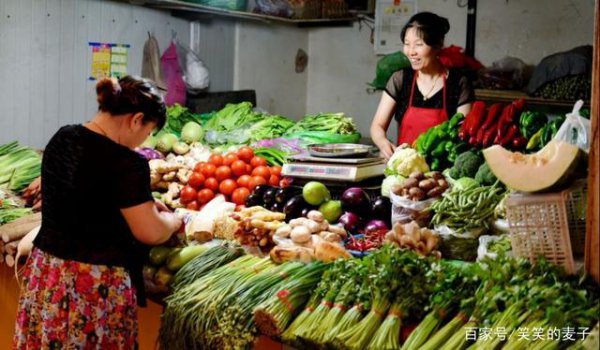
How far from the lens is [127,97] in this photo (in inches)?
123

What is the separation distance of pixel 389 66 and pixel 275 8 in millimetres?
1586

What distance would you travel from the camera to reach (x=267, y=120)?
649cm

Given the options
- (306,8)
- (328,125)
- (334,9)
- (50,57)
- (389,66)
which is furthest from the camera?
(334,9)

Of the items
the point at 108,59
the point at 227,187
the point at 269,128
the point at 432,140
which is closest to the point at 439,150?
the point at 432,140

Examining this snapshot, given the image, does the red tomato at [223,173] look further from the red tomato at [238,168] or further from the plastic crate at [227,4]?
the plastic crate at [227,4]

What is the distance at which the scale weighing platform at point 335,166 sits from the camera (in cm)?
425

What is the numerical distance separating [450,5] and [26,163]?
16.1 ft

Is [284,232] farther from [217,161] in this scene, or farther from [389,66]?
[389,66]

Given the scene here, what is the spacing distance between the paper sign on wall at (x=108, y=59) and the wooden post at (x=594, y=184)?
5217 mm

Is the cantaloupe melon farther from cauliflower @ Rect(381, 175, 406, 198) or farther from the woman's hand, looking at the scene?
the woman's hand

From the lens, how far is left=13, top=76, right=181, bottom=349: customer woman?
122 inches

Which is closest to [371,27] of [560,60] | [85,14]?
[560,60]

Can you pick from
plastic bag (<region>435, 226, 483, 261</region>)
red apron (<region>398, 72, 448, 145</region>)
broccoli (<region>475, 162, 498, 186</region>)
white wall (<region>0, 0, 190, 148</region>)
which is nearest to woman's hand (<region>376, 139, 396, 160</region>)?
red apron (<region>398, 72, 448, 145</region>)

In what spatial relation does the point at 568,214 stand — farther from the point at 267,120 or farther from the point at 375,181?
the point at 267,120
